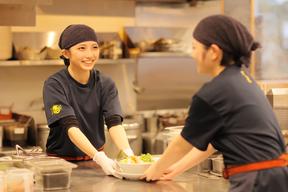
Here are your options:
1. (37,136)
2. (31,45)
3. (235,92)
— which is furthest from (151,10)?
(235,92)

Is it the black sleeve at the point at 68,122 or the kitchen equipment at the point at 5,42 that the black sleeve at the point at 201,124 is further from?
the kitchen equipment at the point at 5,42

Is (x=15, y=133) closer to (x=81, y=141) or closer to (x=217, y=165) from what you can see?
(x=81, y=141)

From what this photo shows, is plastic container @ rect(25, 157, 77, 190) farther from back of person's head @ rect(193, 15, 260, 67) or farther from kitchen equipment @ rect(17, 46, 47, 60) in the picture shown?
kitchen equipment @ rect(17, 46, 47, 60)

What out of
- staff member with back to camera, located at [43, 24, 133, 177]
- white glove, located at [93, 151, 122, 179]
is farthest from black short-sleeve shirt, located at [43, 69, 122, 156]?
white glove, located at [93, 151, 122, 179]

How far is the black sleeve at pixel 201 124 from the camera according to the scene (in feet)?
5.68

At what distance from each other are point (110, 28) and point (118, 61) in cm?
43

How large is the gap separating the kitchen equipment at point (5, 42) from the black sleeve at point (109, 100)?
5.00 ft

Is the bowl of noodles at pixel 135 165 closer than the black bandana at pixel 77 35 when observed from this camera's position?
Yes

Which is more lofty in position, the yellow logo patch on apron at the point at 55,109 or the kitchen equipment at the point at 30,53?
the kitchen equipment at the point at 30,53

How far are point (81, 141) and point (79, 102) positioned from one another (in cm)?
29

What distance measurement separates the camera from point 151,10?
5.00 m

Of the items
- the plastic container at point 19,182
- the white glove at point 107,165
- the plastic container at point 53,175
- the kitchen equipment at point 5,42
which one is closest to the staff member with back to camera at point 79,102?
the white glove at point 107,165

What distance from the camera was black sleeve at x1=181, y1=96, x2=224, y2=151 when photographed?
5.68ft

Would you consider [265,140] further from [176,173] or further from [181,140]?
[176,173]
